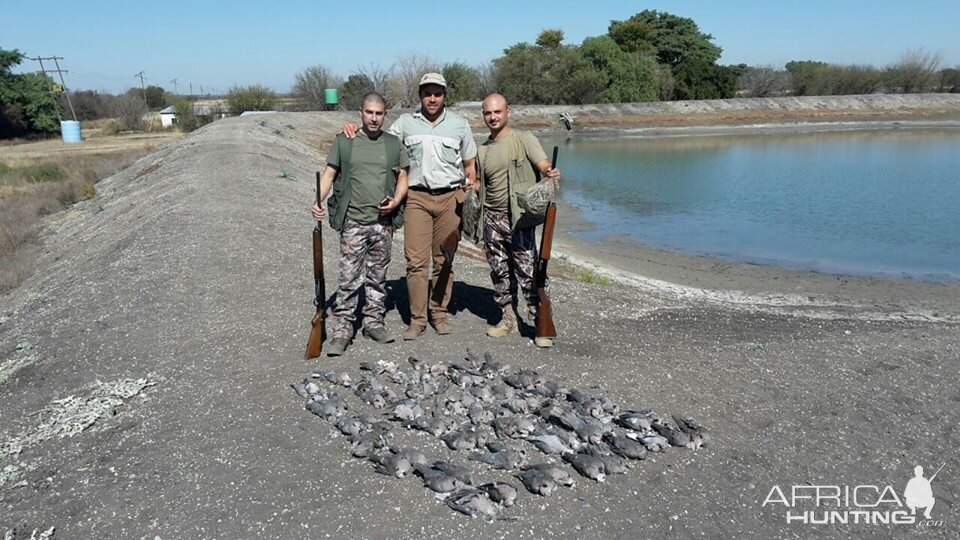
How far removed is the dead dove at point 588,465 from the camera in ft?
14.0

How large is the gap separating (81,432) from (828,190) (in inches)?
1007

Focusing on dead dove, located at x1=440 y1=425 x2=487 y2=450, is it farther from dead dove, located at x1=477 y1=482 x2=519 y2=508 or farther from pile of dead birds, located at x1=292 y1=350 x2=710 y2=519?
→ dead dove, located at x1=477 y1=482 x2=519 y2=508

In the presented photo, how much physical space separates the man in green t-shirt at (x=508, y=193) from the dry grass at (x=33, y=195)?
29.8ft

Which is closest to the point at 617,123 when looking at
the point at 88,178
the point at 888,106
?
the point at 888,106

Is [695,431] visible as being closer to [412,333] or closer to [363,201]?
[412,333]

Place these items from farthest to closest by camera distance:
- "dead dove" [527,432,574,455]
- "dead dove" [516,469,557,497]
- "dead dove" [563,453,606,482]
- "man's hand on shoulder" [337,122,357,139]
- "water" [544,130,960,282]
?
"water" [544,130,960,282]
"man's hand on shoulder" [337,122,357,139]
"dead dove" [527,432,574,455]
"dead dove" [563,453,606,482]
"dead dove" [516,469,557,497]

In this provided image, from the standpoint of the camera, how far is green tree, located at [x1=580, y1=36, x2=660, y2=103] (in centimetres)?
6322

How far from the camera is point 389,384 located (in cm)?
558

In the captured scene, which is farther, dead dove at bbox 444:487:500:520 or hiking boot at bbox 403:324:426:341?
hiking boot at bbox 403:324:426:341

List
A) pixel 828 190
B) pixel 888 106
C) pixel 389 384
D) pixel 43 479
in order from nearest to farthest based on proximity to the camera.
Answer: pixel 43 479
pixel 389 384
pixel 828 190
pixel 888 106

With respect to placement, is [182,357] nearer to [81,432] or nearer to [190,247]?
[81,432]

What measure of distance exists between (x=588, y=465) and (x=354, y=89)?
190ft

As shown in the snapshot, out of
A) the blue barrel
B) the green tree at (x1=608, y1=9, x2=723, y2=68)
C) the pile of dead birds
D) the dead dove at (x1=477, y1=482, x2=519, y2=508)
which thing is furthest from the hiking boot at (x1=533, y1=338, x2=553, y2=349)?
the green tree at (x1=608, y1=9, x2=723, y2=68)

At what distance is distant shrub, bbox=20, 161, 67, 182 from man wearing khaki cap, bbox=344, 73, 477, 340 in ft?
72.2
